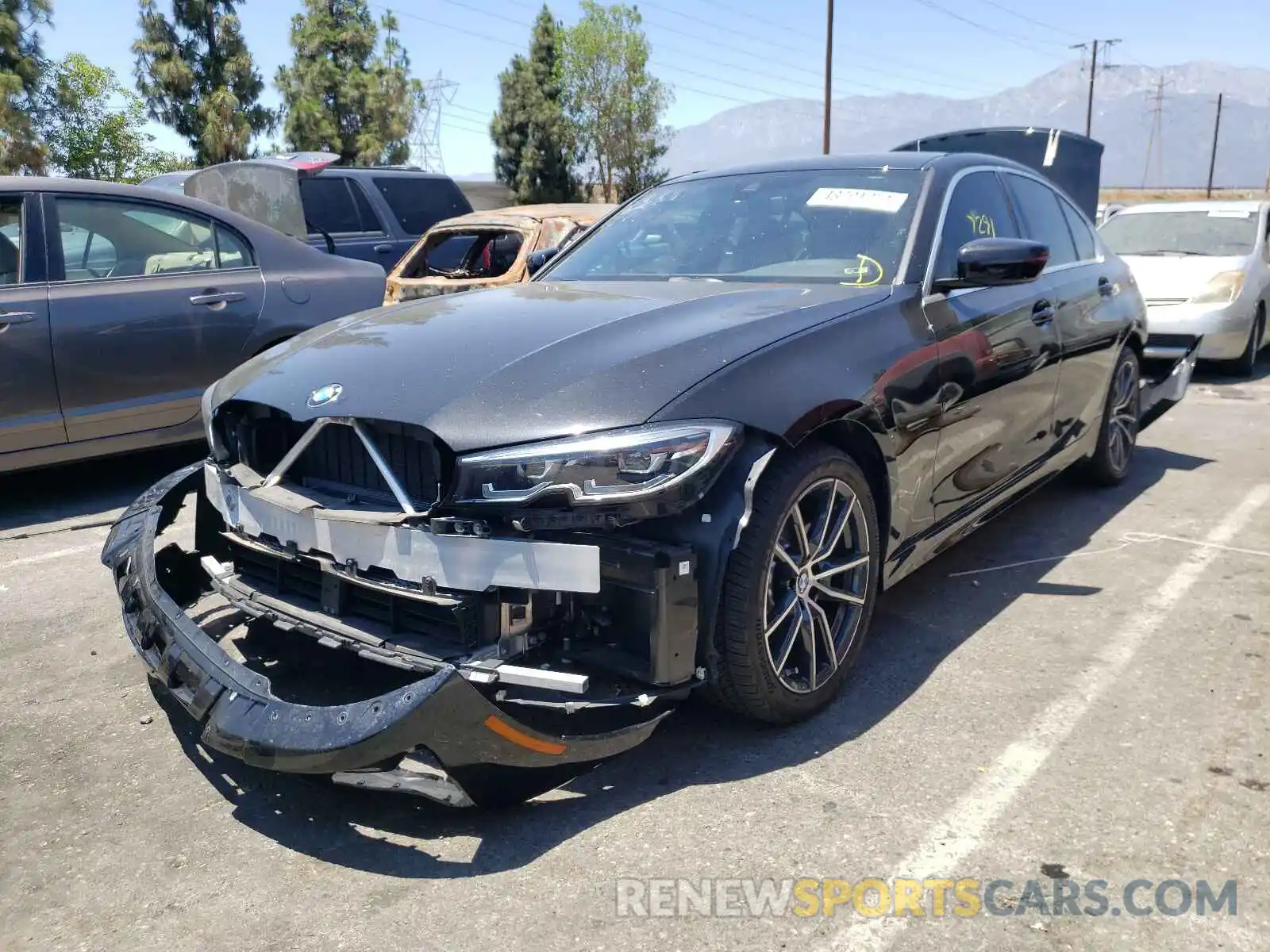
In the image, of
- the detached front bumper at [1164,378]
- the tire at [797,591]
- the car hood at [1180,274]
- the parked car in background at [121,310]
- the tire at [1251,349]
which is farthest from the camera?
the tire at [1251,349]

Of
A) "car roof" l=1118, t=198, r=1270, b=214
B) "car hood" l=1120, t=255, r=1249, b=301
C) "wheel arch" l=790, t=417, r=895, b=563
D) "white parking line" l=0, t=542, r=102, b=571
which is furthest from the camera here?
"car roof" l=1118, t=198, r=1270, b=214

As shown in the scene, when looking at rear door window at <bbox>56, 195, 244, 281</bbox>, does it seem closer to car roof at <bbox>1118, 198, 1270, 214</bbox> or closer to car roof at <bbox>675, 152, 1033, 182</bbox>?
car roof at <bbox>675, 152, 1033, 182</bbox>

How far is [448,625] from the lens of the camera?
8.33 ft

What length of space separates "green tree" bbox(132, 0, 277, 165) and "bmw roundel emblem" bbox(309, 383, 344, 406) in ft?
107

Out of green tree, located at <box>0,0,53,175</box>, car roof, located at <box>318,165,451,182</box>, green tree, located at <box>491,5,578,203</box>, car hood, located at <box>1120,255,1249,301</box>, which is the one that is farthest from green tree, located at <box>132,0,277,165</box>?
car hood, located at <box>1120,255,1249,301</box>

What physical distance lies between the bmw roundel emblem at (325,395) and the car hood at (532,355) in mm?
14

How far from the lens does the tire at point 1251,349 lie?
9.27 meters

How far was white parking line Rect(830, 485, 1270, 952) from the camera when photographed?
220cm

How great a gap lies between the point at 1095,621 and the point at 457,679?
264 cm

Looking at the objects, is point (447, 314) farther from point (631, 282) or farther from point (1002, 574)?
point (1002, 574)

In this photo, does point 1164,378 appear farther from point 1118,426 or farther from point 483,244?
point 483,244

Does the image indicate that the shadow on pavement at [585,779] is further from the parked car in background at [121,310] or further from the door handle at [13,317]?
the door handle at [13,317]

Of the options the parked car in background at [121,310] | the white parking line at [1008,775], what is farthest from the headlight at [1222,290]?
the parked car in background at [121,310]

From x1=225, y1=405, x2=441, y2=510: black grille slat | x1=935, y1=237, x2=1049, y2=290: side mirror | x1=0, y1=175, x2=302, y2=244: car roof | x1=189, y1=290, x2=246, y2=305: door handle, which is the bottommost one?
x1=225, y1=405, x2=441, y2=510: black grille slat
